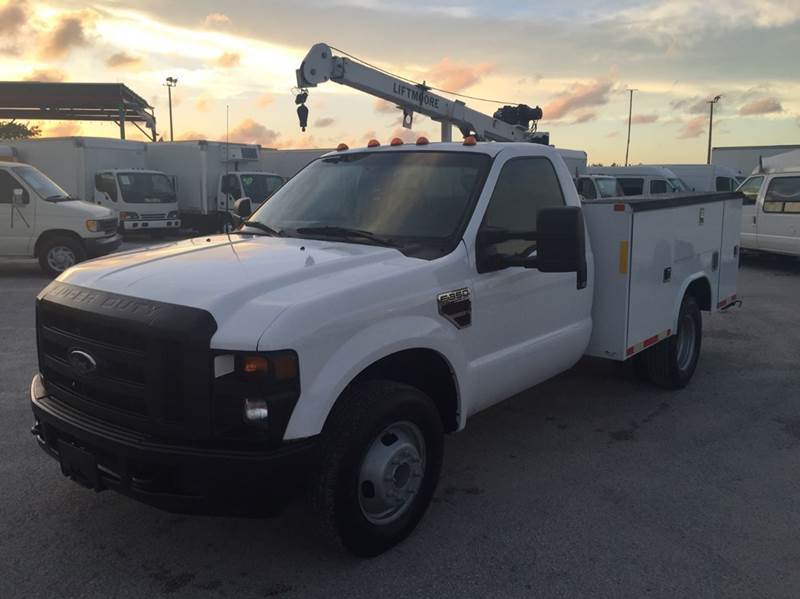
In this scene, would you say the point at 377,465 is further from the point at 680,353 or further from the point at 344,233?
the point at 680,353

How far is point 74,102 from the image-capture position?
33000 mm

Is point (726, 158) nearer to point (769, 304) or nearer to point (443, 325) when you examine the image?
point (769, 304)

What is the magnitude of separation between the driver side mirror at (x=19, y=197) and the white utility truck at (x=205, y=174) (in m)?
9.30

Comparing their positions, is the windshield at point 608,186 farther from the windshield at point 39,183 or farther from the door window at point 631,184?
the windshield at point 39,183

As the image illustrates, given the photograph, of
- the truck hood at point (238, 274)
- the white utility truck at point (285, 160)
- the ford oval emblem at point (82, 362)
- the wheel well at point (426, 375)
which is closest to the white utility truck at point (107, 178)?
the white utility truck at point (285, 160)

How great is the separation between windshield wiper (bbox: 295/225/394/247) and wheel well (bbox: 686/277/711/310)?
3.46 m

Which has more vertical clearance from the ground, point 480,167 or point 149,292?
point 480,167

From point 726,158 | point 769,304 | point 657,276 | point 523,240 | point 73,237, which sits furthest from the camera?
point 726,158

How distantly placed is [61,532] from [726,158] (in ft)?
129

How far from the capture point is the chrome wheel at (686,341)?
6.11 m

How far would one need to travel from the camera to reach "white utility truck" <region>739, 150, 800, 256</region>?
1351cm

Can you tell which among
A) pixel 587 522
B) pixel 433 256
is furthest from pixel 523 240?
pixel 587 522

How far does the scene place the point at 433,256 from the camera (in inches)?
144

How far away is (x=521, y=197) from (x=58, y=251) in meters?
10.3
